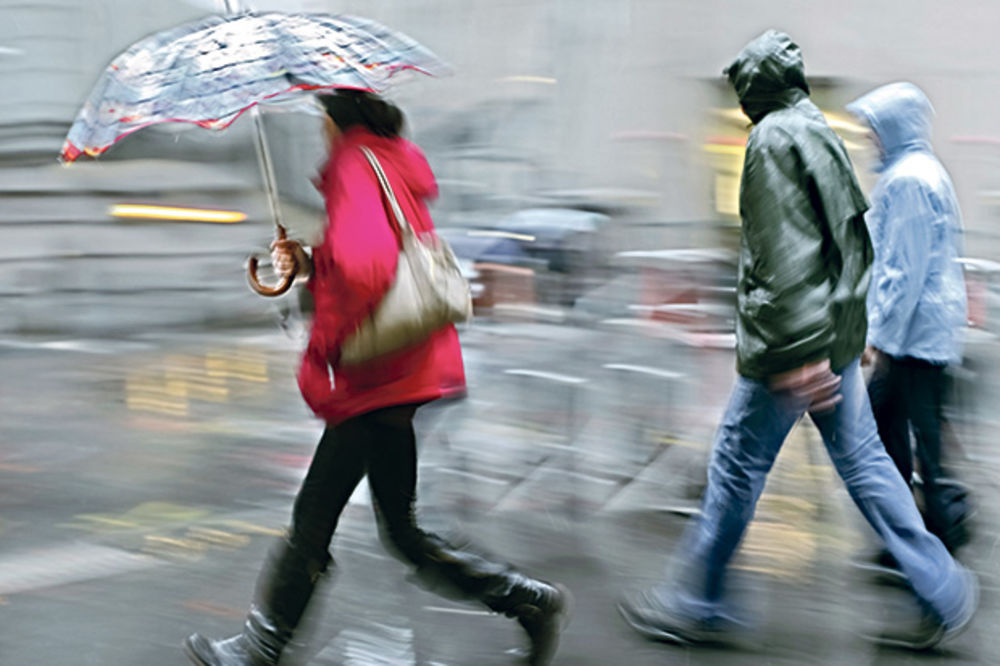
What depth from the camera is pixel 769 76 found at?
3.66 metres

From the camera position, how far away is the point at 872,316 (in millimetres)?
4379

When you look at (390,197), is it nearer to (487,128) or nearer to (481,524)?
(481,524)

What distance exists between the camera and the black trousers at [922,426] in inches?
172

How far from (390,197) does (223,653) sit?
1.36 metres

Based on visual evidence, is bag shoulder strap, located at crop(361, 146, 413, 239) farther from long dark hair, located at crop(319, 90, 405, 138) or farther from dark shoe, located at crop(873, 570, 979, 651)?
dark shoe, located at crop(873, 570, 979, 651)

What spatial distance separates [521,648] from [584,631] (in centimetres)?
28

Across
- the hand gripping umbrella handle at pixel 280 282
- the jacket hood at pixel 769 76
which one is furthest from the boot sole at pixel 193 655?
the jacket hood at pixel 769 76

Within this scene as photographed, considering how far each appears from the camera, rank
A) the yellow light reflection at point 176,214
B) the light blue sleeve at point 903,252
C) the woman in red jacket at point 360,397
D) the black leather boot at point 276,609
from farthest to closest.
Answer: the yellow light reflection at point 176,214
the light blue sleeve at point 903,252
the black leather boot at point 276,609
the woman in red jacket at point 360,397

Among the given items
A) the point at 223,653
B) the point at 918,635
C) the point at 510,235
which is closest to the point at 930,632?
the point at 918,635

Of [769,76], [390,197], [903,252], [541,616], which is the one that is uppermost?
[769,76]

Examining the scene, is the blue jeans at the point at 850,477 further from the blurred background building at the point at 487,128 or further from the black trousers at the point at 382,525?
the blurred background building at the point at 487,128

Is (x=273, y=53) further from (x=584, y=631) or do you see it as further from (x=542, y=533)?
(x=542, y=533)

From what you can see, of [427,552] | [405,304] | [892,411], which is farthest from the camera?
[892,411]

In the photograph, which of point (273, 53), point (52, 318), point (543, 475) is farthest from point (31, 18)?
point (273, 53)
